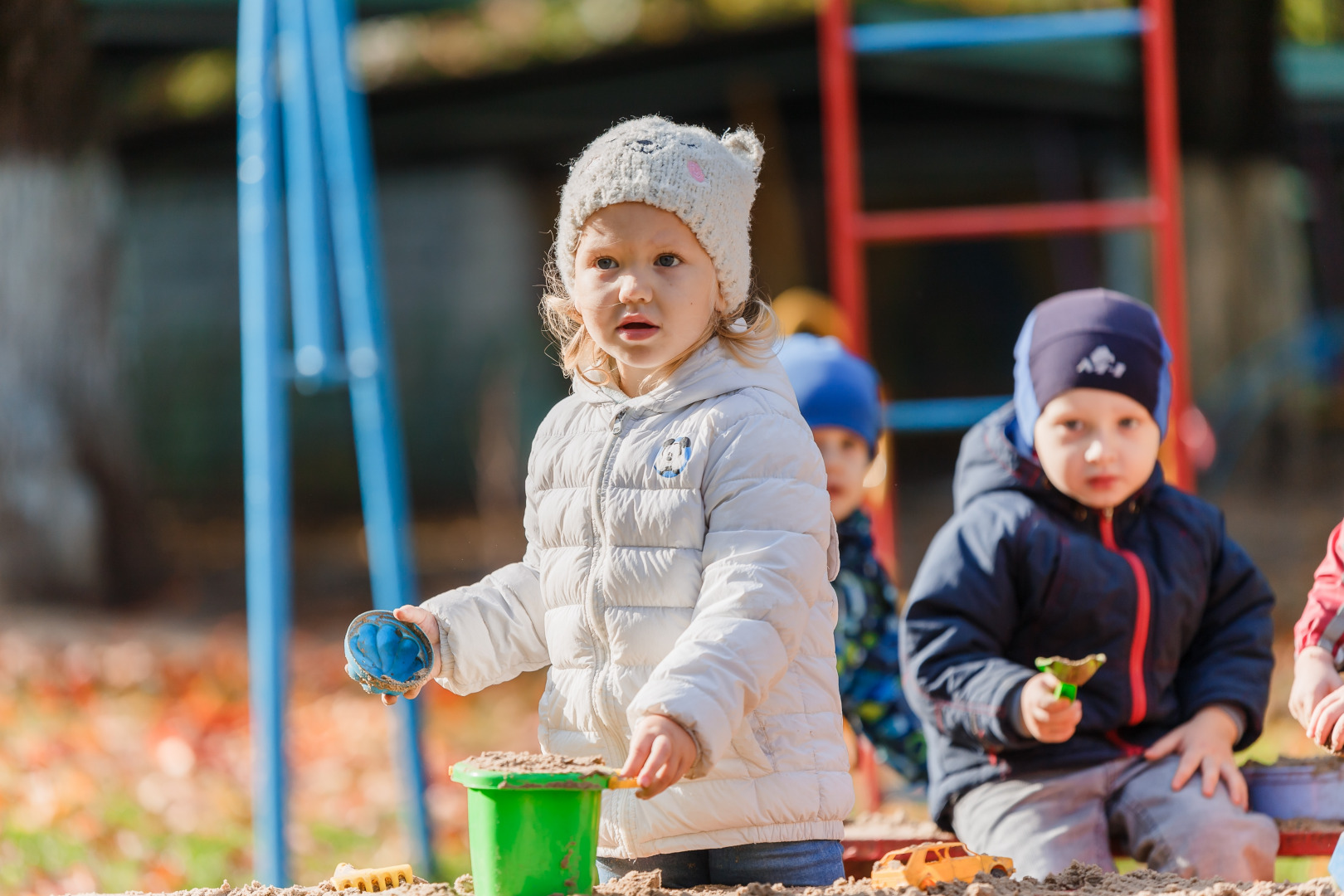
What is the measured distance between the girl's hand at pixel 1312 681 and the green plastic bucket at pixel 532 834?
108 centimetres

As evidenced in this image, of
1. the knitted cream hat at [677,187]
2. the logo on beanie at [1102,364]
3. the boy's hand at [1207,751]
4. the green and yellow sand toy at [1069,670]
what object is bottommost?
the boy's hand at [1207,751]

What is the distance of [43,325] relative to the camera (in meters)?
7.45

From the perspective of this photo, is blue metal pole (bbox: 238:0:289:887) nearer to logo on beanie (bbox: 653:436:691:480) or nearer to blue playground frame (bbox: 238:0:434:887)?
blue playground frame (bbox: 238:0:434:887)

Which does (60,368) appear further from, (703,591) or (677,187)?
(703,591)

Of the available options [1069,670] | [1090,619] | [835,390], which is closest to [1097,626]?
[1090,619]

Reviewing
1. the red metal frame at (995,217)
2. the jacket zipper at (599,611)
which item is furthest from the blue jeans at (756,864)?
the red metal frame at (995,217)

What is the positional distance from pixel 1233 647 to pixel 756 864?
110cm

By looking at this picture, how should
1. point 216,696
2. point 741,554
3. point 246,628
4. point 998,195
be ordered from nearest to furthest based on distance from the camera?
point 741,554, point 216,696, point 246,628, point 998,195

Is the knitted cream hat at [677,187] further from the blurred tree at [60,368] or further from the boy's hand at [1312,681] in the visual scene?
the blurred tree at [60,368]

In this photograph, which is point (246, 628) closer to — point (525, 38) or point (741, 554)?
point (525, 38)

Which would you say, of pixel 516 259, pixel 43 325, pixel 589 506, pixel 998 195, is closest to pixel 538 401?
pixel 516 259

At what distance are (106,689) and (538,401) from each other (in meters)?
6.28

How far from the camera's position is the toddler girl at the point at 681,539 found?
187 centimetres

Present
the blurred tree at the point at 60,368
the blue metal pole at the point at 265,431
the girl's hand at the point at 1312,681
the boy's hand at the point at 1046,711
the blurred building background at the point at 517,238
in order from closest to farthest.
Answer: the girl's hand at the point at 1312,681 < the boy's hand at the point at 1046,711 < the blue metal pole at the point at 265,431 < the blurred tree at the point at 60,368 < the blurred building background at the point at 517,238
